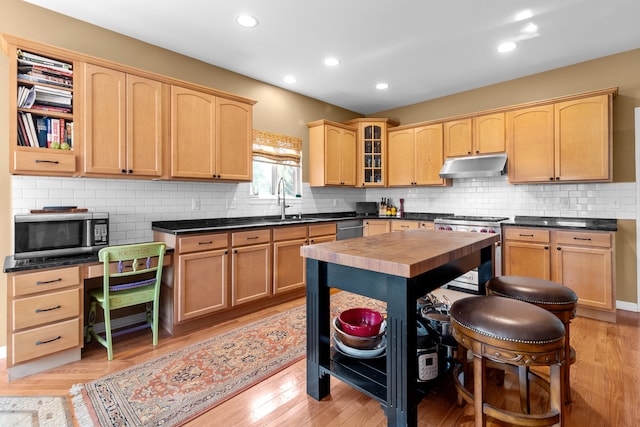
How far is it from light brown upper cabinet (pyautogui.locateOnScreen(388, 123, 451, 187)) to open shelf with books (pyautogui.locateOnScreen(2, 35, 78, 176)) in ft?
13.7

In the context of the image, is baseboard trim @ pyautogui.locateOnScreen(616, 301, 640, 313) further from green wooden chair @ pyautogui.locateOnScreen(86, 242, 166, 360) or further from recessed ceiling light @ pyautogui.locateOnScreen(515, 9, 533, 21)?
green wooden chair @ pyautogui.locateOnScreen(86, 242, 166, 360)

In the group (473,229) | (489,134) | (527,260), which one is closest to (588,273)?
(527,260)

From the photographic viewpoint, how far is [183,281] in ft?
9.52

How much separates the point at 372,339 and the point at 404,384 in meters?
0.42

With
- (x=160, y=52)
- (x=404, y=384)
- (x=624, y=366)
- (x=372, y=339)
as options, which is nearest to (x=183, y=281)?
(x=372, y=339)

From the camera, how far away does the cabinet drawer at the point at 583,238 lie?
3162 millimetres

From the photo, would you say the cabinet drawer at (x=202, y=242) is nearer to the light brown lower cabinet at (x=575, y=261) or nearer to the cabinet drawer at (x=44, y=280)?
the cabinet drawer at (x=44, y=280)

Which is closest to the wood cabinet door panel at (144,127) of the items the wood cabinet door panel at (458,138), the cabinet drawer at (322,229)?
the cabinet drawer at (322,229)

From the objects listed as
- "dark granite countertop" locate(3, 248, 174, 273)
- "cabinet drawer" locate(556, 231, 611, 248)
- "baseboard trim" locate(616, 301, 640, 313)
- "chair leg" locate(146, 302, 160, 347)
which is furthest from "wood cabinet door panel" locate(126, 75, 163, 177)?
"baseboard trim" locate(616, 301, 640, 313)

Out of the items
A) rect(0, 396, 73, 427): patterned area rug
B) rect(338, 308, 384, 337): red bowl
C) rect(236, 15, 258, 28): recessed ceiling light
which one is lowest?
rect(0, 396, 73, 427): patterned area rug

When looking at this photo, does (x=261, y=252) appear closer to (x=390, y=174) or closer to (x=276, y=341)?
(x=276, y=341)

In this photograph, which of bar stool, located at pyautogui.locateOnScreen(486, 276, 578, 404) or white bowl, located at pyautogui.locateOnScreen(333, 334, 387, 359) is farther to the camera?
white bowl, located at pyautogui.locateOnScreen(333, 334, 387, 359)

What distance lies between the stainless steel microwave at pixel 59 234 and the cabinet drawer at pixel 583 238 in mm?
4524

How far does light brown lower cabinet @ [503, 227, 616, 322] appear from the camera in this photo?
3.17m
